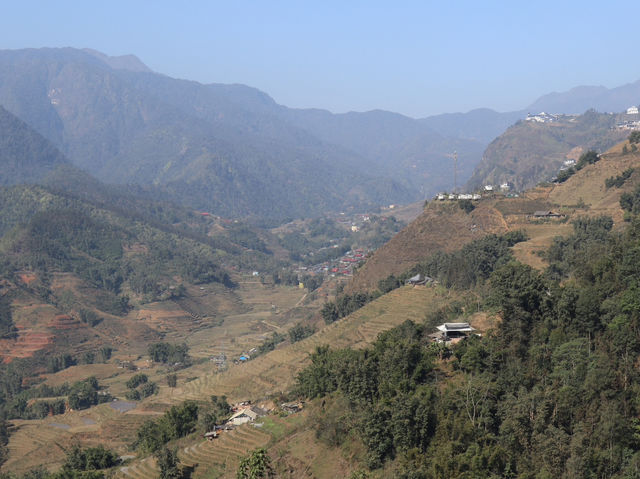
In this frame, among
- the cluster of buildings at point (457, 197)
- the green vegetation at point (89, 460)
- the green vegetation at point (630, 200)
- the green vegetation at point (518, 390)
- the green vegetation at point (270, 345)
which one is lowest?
the green vegetation at point (270, 345)

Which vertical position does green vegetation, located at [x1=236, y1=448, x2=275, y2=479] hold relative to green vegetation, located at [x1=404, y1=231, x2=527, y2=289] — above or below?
below

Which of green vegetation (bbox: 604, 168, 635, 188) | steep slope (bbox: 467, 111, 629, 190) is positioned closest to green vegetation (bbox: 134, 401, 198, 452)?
green vegetation (bbox: 604, 168, 635, 188)

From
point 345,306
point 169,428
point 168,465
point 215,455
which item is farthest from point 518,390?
point 345,306

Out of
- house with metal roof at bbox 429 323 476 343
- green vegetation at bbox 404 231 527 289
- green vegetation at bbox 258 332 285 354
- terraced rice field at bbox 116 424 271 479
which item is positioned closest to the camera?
terraced rice field at bbox 116 424 271 479

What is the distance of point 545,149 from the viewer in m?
185

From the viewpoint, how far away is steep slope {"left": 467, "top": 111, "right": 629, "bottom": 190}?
531 ft

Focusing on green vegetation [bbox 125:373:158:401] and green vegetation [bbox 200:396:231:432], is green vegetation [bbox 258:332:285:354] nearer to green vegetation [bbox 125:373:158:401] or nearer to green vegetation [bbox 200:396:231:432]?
green vegetation [bbox 125:373:158:401]

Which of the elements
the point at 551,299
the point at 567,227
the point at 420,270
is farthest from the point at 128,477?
the point at 567,227

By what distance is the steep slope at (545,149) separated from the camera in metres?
162

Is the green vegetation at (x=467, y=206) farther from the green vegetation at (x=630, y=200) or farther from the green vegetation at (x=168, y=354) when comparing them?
the green vegetation at (x=168, y=354)

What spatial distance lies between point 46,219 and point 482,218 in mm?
74767

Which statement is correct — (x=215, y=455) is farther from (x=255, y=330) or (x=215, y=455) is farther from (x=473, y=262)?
(x=255, y=330)

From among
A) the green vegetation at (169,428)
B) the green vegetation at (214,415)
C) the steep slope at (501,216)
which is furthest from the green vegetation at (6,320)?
the green vegetation at (169,428)

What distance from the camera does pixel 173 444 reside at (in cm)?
3869
